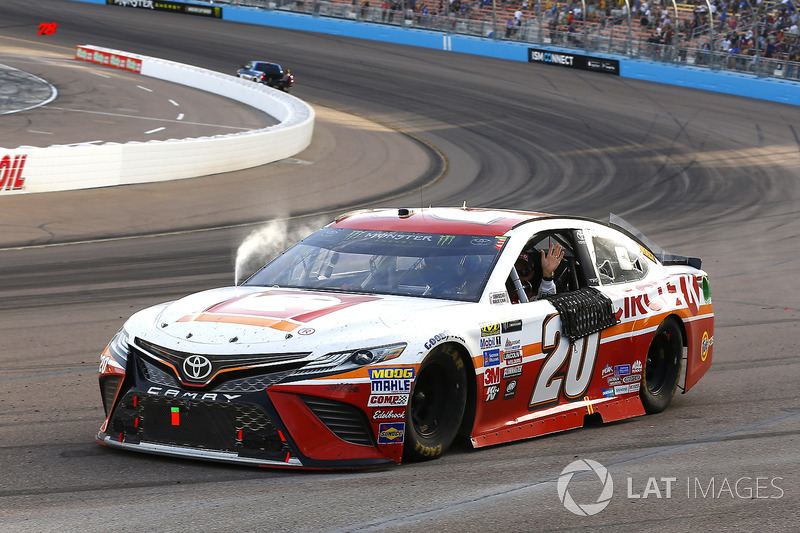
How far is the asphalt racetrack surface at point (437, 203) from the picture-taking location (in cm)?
523

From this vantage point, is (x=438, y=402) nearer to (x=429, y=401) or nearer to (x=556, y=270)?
(x=429, y=401)

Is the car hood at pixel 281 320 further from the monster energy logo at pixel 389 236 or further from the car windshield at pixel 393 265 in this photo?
the monster energy logo at pixel 389 236

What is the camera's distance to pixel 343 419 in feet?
18.7

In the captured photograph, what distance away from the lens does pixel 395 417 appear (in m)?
5.79

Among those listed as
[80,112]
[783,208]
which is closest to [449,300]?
[783,208]

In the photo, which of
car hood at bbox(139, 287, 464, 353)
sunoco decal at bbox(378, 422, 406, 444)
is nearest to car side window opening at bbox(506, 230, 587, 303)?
car hood at bbox(139, 287, 464, 353)

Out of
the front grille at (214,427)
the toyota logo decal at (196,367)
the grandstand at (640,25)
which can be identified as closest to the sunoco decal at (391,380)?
the front grille at (214,427)

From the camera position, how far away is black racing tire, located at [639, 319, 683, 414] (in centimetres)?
820

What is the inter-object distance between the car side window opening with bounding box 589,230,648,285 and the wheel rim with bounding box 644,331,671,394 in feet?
1.74

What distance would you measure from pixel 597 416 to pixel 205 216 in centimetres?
1389

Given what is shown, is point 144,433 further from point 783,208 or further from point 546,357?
point 783,208

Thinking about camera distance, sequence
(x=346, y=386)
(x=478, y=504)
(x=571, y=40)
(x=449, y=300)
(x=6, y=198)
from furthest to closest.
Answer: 1. (x=571, y=40)
2. (x=6, y=198)
3. (x=449, y=300)
4. (x=346, y=386)
5. (x=478, y=504)

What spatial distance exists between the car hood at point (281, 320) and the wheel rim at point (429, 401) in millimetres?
330

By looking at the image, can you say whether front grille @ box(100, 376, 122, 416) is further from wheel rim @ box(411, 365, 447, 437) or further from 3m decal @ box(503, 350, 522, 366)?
3m decal @ box(503, 350, 522, 366)
